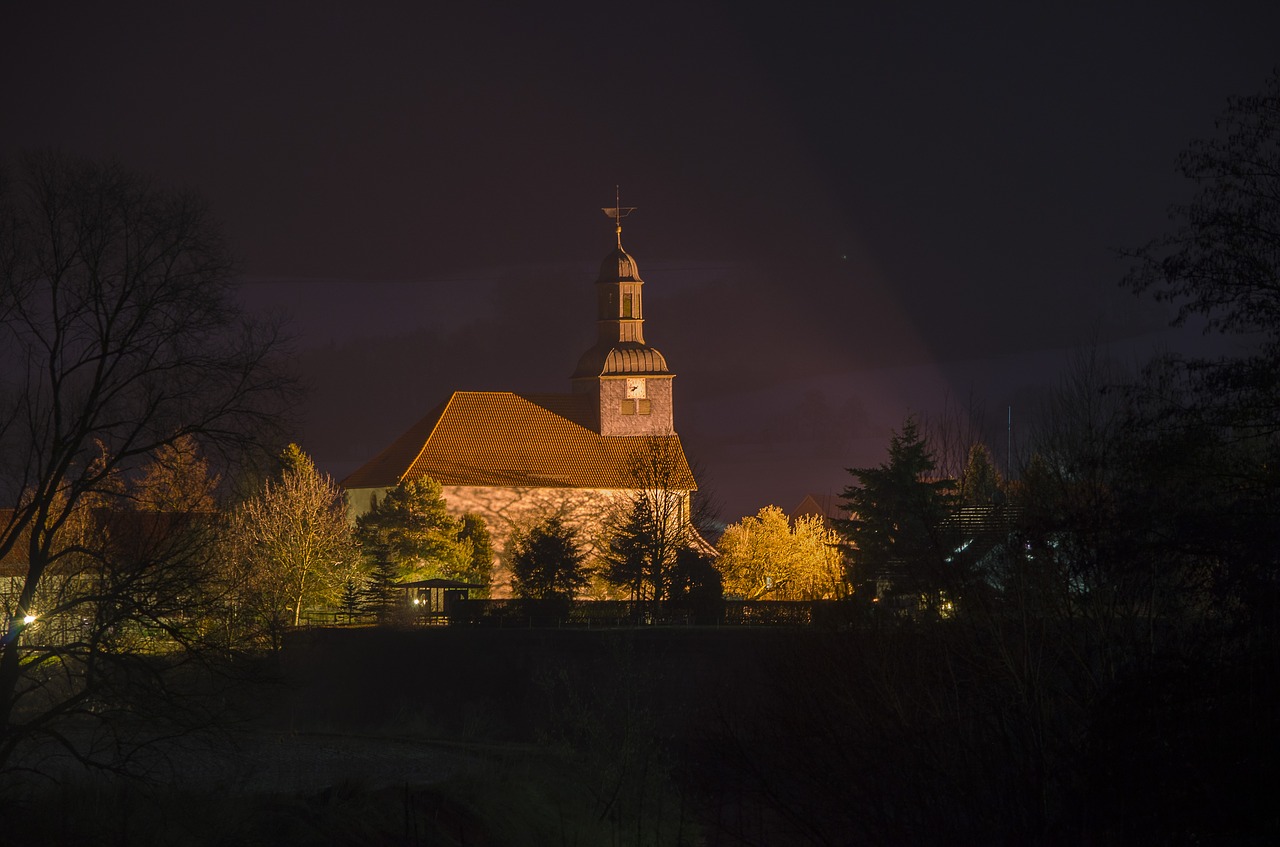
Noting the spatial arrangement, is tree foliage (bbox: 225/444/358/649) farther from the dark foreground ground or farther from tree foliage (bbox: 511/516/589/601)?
tree foliage (bbox: 511/516/589/601)

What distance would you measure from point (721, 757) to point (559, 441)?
6205 cm

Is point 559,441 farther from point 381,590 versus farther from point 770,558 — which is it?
point 381,590

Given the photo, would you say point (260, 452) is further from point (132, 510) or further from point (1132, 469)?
point (1132, 469)

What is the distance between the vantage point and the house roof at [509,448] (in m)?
78.7

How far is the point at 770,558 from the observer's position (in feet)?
231

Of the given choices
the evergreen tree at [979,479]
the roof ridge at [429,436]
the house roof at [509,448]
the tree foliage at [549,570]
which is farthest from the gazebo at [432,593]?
the evergreen tree at [979,479]

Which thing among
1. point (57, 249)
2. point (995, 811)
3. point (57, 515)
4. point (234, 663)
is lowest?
point (995, 811)

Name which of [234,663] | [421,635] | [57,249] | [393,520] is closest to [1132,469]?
[234,663]

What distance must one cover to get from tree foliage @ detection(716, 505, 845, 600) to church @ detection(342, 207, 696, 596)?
4.18m

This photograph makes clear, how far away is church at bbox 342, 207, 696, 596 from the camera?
77875mm

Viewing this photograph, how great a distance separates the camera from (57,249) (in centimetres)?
2202

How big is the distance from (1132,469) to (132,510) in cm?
1438

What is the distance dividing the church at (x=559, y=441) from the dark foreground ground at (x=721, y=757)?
89.6 feet

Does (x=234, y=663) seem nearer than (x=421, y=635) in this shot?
Yes
